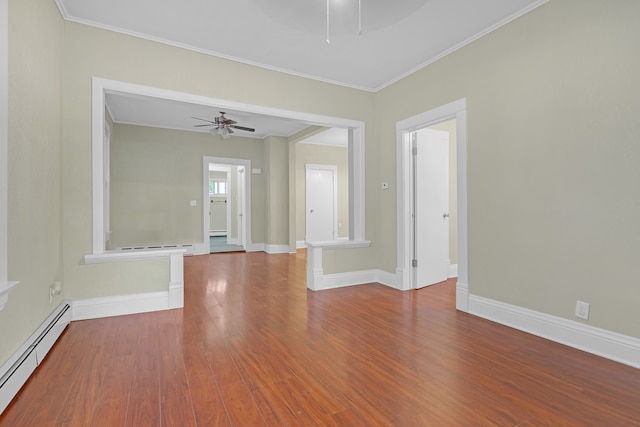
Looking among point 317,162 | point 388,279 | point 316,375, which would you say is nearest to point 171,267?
point 316,375

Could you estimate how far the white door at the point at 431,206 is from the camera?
4.06 meters

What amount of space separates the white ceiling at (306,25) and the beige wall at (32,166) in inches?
26.2

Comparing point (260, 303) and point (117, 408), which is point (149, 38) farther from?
point (117, 408)

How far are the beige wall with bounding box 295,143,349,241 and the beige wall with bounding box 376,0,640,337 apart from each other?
4.86m

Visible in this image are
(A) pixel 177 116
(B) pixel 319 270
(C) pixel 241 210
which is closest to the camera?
(B) pixel 319 270

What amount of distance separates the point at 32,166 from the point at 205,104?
1.68 m

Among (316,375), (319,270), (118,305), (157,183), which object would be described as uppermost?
(157,183)

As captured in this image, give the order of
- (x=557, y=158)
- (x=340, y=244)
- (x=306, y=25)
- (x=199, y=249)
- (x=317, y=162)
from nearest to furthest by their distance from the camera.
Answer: (x=557, y=158) < (x=306, y=25) < (x=340, y=244) < (x=199, y=249) < (x=317, y=162)

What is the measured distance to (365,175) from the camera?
14.6 ft

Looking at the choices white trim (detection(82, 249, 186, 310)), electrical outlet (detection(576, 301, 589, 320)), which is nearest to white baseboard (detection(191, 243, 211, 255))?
white trim (detection(82, 249, 186, 310))

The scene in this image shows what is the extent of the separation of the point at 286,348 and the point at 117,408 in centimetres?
106

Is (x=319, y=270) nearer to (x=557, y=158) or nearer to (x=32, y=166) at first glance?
(x=557, y=158)

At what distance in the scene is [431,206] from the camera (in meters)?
4.23

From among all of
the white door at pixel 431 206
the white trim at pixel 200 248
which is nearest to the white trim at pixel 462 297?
the white door at pixel 431 206
